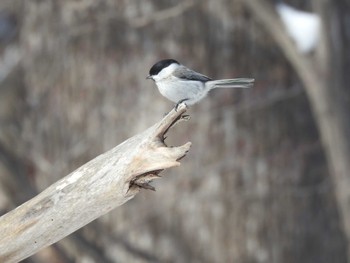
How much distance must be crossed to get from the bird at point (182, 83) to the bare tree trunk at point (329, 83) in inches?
106

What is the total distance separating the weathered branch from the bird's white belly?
7.0 inches

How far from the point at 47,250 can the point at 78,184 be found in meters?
3.34

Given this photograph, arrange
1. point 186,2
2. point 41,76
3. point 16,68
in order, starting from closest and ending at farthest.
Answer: point 186,2
point 41,76
point 16,68

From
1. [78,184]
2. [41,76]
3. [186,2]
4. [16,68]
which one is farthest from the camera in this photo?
[16,68]

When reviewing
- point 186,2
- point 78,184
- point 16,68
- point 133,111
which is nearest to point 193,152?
point 133,111

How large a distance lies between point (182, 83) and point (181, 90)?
38 mm

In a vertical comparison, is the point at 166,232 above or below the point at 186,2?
below

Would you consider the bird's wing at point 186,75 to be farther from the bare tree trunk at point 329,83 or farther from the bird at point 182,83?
the bare tree trunk at point 329,83

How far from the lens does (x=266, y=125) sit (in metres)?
6.22

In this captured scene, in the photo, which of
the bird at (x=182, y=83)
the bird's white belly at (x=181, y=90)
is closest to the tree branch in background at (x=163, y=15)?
the bird at (x=182, y=83)

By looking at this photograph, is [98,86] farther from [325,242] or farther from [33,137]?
[325,242]

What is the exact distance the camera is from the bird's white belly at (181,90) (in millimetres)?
3172

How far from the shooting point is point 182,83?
3207 mm

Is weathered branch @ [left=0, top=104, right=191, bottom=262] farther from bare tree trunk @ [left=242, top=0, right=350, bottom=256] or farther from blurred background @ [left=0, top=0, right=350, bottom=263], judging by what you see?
bare tree trunk @ [left=242, top=0, right=350, bottom=256]
